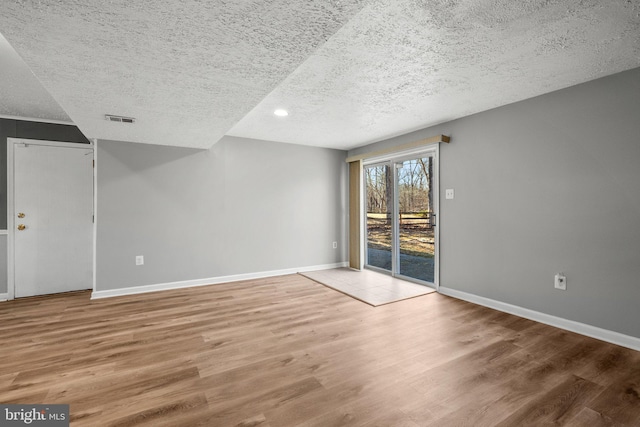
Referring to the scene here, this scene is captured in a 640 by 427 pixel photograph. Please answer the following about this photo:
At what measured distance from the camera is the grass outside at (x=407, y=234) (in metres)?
4.29

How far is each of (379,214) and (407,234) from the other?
0.71 metres

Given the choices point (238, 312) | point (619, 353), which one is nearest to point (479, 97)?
point (619, 353)

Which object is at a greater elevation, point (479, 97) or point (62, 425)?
point (479, 97)

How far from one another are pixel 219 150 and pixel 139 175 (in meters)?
1.14

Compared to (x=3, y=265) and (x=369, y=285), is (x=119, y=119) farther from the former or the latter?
(x=369, y=285)

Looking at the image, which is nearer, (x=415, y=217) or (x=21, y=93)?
(x=21, y=93)

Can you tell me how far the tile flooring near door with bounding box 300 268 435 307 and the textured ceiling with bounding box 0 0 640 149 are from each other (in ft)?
7.71

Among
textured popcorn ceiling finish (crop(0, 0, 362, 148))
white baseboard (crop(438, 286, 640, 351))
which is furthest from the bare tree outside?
textured popcorn ceiling finish (crop(0, 0, 362, 148))

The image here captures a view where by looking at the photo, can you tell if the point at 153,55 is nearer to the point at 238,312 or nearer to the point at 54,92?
the point at 54,92

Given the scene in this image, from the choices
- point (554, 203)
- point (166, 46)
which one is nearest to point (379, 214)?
Result: point (554, 203)

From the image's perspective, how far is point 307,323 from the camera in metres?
2.86

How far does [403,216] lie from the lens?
4.55 m

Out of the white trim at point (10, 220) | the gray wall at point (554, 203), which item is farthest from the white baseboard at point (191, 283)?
the gray wall at point (554, 203)

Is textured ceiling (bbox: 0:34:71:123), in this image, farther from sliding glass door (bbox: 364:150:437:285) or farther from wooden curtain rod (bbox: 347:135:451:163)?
sliding glass door (bbox: 364:150:437:285)
